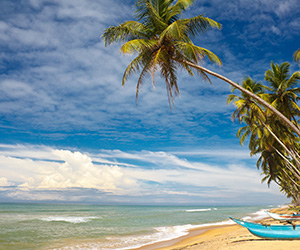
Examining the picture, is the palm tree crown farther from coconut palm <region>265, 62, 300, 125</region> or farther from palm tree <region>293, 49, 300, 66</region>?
coconut palm <region>265, 62, 300, 125</region>

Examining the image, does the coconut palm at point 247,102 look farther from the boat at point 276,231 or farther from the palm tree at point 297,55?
the boat at point 276,231

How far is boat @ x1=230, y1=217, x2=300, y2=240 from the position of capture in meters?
9.19

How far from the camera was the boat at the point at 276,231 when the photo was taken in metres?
9.19

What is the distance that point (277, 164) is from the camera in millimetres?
25953

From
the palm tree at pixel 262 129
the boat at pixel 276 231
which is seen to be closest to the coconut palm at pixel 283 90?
the palm tree at pixel 262 129

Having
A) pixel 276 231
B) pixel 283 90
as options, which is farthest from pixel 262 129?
pixel 276 231

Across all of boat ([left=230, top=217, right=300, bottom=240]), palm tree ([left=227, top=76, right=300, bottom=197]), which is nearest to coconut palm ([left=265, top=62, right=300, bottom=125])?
palm tree ([left=227, top=76, right=300, bottom=197])

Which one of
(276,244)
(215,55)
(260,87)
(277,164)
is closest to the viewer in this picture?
(276,244)

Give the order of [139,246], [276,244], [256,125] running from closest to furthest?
[276,244] < [139,246] < [256,125]

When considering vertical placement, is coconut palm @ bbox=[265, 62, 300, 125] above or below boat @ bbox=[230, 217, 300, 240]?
above

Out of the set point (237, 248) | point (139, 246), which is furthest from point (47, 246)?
point (237, 248)

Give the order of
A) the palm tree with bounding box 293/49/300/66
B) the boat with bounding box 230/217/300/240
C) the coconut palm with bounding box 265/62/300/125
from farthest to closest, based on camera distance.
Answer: the coconut palm with bounding box 265/62/300/125, the palm tree with bounding box 293/49/300/66, the boat with bounding box 230/217/300/240

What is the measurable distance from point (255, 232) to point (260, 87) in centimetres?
1395

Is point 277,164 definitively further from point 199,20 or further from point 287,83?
point 199,20
